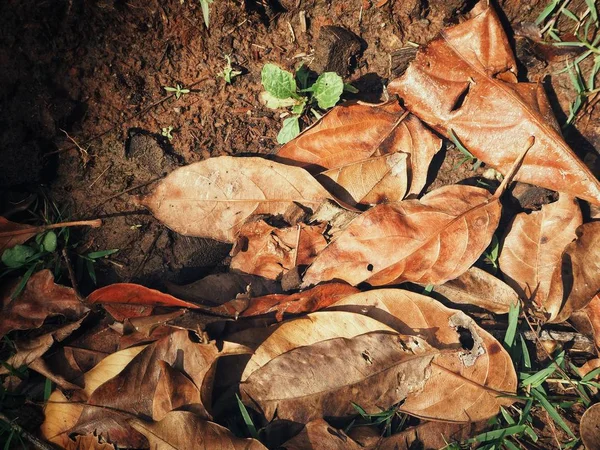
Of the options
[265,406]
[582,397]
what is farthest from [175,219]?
[582,397]

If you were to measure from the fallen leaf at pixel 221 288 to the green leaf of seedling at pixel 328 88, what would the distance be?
2.90 feet

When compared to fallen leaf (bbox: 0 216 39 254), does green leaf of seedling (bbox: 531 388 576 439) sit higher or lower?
lower

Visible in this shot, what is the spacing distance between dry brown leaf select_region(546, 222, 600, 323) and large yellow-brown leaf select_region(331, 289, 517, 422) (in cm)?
34

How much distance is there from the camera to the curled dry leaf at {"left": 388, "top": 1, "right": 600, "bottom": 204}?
212 centimetres

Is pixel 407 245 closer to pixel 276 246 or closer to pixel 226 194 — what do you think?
pixel 276 246

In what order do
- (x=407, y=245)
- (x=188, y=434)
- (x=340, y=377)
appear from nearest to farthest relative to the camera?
(x=188, y=434) < (x=340, y=377) < (x=407, y=245)

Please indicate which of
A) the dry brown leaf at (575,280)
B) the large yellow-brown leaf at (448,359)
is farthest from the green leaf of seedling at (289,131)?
the dry brown leaf at (575,280)

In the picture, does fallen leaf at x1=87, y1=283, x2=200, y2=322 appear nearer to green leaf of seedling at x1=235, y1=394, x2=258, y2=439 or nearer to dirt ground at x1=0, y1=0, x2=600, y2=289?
dirt ground at x1=0, y1=0, x2=600, y2=289

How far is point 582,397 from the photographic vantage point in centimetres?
211

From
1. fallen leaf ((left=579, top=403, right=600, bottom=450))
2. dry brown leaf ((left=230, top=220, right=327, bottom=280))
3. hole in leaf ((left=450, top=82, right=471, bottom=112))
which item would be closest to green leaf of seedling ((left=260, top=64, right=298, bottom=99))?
dry brown leaf ((left=230, top=220, right=327, bottom=280))

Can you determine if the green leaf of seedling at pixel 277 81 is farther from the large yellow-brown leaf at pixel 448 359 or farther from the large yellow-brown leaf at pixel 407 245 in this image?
the large yellow-brown leaf at pixel 448 359

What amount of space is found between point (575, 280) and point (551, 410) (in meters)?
0.58

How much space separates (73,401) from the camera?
2018 mm

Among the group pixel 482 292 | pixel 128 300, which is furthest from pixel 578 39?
pixel 128 300
